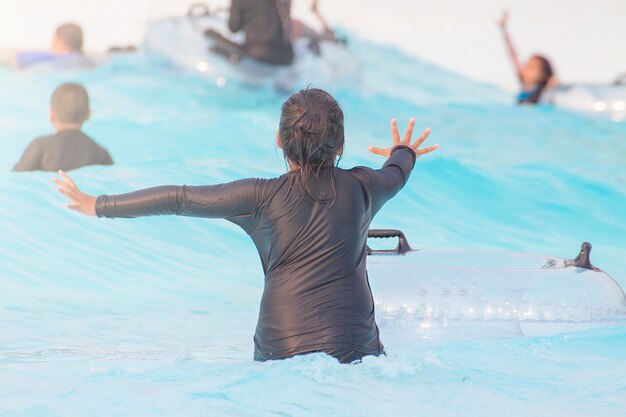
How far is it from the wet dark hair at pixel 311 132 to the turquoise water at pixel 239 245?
37 centimetres

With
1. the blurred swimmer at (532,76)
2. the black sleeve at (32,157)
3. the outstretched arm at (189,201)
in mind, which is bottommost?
the outstretched arm at (189,201)

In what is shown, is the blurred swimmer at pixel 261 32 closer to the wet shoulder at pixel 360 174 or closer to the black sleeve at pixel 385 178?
the black sleeve at pixel 385 178

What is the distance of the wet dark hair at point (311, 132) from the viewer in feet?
6.32

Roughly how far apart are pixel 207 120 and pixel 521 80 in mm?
3080

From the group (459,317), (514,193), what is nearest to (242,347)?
(459,317)

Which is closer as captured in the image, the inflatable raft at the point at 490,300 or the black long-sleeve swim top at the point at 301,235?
the black long-sleeve swim top at the point at 301,235

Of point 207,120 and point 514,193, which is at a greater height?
point 207,120

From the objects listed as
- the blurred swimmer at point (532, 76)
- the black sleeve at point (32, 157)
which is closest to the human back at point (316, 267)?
the black sleeve at point (32, 157)

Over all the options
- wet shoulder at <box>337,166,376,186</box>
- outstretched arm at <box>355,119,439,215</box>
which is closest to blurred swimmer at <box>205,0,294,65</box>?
outstretched arm at <box>355,119,439,215</box>

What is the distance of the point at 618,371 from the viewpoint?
2.53 m

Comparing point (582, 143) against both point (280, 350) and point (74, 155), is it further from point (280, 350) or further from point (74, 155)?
point (280, 350)

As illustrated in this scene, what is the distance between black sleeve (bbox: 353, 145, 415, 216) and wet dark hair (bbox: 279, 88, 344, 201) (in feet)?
0.30

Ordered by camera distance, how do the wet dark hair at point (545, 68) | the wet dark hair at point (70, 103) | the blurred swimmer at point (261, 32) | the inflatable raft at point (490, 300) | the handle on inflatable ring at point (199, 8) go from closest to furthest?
1. the inflatable raft at point (490, 300)
2. the wet dark hair at point (70, 103)
3. the blurred swimmer at point (261, 32)
4. the handle on inflatable ring at point (199, 8)
5. the wet dark hair at point (545, 68)

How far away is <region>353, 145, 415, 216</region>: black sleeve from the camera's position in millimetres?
2023
